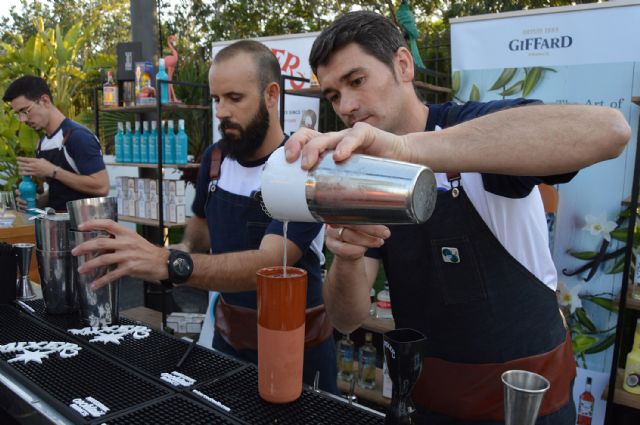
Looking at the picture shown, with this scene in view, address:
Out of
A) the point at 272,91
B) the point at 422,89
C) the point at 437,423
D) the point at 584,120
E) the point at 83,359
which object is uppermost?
the point at 422,89

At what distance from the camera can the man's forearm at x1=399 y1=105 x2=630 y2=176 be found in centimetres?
83

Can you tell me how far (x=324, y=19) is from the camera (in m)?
9.60

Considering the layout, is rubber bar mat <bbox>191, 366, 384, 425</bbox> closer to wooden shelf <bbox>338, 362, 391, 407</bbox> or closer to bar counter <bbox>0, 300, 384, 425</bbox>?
bar counter <bbox>0, 300, 384, 425</bbox>

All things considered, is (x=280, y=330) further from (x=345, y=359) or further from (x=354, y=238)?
(x=345, y=359)

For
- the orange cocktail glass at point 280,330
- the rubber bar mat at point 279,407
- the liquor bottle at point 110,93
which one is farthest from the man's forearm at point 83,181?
the orange cocktail glass at point 280,330

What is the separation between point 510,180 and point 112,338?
101 centimetres

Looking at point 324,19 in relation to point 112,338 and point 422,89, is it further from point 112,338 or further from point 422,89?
point 112,338

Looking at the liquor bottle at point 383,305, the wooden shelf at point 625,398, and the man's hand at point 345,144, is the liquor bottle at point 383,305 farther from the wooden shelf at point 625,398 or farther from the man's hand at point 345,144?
the man's hand at point 345,144

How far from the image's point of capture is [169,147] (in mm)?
4258

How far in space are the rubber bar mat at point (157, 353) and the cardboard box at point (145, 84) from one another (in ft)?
11.4

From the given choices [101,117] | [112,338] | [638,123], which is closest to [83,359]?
[112,338]

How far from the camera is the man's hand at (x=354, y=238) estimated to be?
38.3 inches

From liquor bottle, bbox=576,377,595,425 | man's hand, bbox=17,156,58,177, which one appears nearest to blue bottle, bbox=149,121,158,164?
man's hand, bbox=17,156,58,177

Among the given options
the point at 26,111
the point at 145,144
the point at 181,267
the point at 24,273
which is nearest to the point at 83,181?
the point at 26,111
